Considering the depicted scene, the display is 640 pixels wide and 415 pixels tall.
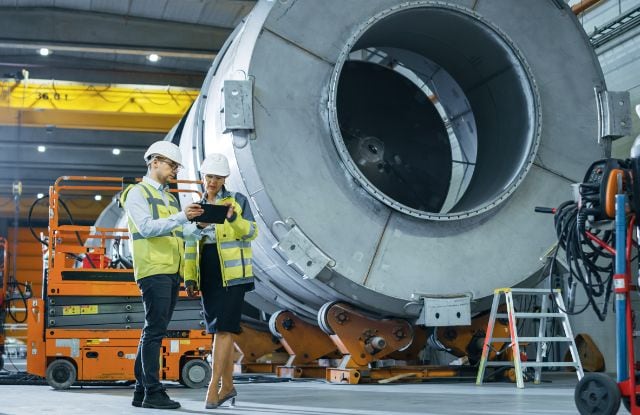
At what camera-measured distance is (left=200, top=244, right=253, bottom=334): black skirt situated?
443cm

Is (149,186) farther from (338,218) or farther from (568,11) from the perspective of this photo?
(568,11)

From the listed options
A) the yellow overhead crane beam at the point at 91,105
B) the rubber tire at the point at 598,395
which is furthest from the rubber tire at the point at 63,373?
the yellow overhead crane beam at the point at 91,105

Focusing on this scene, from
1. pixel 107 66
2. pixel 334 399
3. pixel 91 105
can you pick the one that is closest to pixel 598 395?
pixel 334 399

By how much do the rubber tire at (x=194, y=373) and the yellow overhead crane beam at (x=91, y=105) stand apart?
30.6 feet

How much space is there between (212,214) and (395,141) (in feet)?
9.28

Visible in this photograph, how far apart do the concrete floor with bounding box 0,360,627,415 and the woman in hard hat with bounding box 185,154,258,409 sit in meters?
0.23

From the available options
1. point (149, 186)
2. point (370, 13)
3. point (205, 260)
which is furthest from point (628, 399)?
point (370, 13)

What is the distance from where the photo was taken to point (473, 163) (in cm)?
693

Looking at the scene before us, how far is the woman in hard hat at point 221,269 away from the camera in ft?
14.4

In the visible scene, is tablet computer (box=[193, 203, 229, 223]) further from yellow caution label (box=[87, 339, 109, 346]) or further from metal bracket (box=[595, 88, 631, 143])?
metal bracket (box=[595, 88, 631, 143])

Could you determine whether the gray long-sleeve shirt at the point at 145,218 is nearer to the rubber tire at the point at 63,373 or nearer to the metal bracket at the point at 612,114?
the rubber tire at the point at 63,373

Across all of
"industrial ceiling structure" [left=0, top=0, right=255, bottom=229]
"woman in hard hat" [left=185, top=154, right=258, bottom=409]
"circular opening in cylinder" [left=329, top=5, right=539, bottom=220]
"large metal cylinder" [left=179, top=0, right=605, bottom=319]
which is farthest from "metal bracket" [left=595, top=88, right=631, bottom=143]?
"industrial ceiling structure" [left=0, top=0, right=255, bottom=229]

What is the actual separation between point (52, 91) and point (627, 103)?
1119cm

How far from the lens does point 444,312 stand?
18.7 feet
